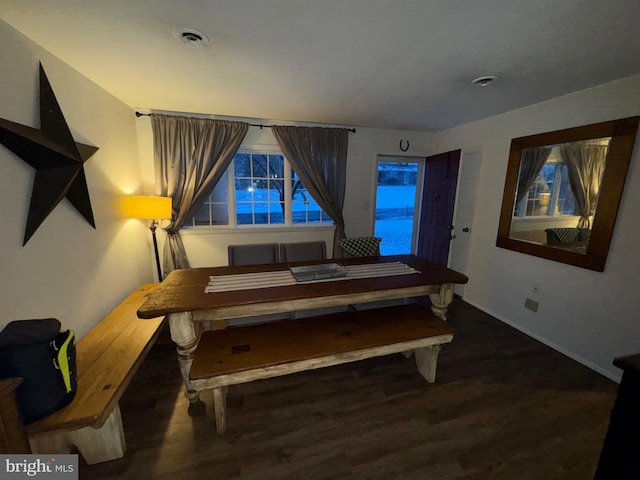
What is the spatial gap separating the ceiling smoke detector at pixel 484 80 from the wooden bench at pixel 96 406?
3222 mm

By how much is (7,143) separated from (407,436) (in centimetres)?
283

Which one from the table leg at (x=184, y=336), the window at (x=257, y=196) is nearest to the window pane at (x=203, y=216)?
the window at (x=257, y=196)

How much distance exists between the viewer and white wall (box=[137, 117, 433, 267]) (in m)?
3.24

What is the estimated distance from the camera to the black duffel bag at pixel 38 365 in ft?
3.60

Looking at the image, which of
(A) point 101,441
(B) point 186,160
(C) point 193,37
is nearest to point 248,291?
(A) point 101,441

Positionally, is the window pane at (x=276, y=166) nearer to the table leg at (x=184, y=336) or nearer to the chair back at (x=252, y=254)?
Result: the chair back at (x=252, y=254)

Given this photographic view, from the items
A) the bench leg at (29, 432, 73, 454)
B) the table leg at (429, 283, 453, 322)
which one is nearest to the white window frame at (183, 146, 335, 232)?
the table leg at (429, 283, 453, 322)

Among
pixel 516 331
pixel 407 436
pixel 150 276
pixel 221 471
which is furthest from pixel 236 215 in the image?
pixel 516 331

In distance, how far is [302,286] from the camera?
1.76 m

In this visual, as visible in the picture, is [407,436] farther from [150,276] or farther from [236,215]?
[150,276]

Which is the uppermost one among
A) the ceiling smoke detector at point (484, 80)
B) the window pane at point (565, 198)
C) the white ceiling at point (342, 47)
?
the ceiling smoke detector at point (484, 80)

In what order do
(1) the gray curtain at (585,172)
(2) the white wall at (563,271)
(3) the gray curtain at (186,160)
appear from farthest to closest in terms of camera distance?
(3) the gray curtain at (186,160) → (1) the gray curtain at (585,172) → (2) the white wall at (563,271)

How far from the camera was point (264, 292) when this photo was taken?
1650mm

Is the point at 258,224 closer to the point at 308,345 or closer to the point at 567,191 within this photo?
the point at 308,345
